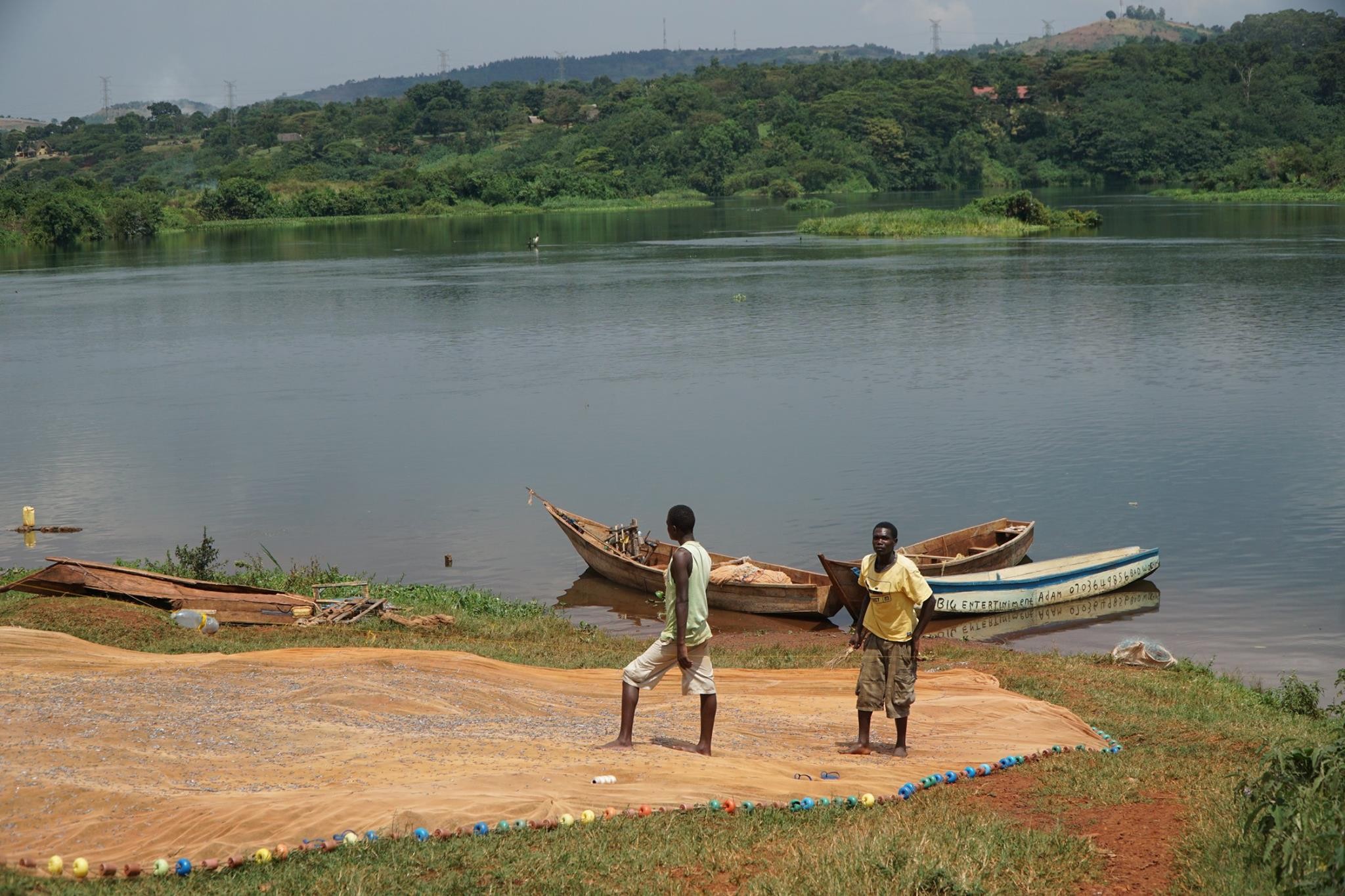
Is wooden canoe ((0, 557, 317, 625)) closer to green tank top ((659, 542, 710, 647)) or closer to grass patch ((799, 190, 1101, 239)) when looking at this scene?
green tank top ((659, 542, 710, 647))

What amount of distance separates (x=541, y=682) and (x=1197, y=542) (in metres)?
14.4

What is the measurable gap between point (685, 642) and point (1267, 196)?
115 m

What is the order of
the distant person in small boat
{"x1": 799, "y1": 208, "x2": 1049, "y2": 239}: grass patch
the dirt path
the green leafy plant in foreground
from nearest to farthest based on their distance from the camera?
the green leafy plant in foreground
the dirt path
the distant person in small boat
{"x1": 799, "y1": 208, "x2": 1049, "y2": 239}: grass patch

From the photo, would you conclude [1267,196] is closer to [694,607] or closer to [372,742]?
[694,607]

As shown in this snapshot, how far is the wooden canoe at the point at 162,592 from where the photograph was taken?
16.5 m

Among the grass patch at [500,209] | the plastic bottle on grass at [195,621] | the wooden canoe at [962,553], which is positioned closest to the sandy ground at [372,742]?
the plastic bottle on grass at [195,621]

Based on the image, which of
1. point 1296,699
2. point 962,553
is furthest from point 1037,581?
point 1296,699

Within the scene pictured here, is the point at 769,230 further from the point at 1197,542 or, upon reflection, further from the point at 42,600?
the point at 42,600

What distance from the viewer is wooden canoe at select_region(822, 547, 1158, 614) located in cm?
1917

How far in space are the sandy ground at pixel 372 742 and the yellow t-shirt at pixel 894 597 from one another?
3.13ft

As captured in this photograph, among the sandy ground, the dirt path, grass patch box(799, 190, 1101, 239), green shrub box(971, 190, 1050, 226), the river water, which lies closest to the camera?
the dirt path

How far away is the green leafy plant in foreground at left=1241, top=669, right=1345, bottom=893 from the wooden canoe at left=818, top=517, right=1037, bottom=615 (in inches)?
459

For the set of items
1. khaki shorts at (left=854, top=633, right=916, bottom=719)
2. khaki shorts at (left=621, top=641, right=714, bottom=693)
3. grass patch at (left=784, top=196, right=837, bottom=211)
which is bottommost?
khaki shorts at (left=854, top=633, right=916, bottom=719)

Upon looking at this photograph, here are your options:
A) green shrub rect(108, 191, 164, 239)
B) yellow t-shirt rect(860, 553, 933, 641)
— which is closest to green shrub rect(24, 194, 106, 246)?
green shrub rect(108, 191, 164, 239)
